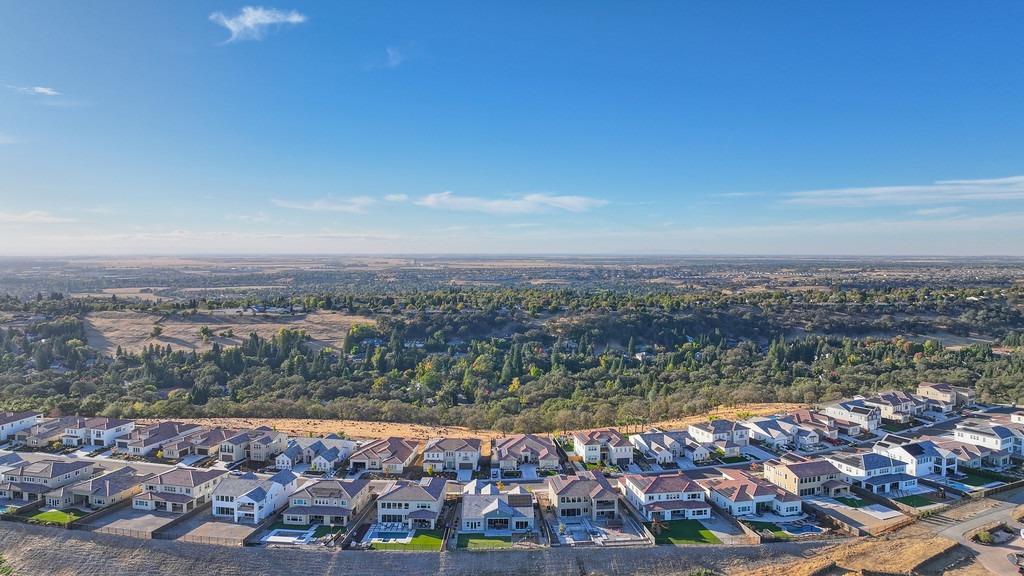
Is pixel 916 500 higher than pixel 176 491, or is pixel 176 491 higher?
pixel 176 491

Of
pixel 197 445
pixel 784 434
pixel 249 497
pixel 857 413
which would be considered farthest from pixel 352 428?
pixel 857 413

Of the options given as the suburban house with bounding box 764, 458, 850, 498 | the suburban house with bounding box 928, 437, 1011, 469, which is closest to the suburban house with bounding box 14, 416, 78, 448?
the suburban house with bounding box 764, 458, 850, 498

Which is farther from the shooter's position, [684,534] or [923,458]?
[923,458]

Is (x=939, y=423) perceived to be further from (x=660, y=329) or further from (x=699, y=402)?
(x=660, y=329)

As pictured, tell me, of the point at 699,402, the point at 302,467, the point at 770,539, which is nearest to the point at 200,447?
the point at 302,467

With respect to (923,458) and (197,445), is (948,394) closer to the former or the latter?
(923,458)

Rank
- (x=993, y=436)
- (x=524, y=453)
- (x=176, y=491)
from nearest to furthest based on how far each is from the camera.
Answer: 1. (x=176, y=491)
2. (x=524, y=453)
3. (x=993, y=436)
